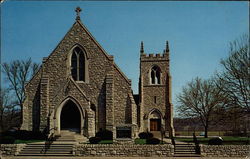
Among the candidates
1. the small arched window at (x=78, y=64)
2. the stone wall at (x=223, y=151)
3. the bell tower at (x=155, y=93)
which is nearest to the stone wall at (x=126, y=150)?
the stone wall at (x=223, y=151)

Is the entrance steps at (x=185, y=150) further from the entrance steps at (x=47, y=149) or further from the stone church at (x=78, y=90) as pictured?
the stone church at (x=78, y=90)

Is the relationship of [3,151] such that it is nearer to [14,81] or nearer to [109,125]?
[109,125]

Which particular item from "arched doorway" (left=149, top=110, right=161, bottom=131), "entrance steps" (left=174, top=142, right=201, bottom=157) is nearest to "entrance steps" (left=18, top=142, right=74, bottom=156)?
"entrance steps" (left=174, top=142, right=201, bottom=157)

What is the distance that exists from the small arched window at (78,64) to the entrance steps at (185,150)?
13.5 meters

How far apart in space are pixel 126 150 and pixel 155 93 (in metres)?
17.1

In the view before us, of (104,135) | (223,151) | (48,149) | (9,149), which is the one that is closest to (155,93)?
(104,135)

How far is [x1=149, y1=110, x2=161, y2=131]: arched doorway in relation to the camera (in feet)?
116

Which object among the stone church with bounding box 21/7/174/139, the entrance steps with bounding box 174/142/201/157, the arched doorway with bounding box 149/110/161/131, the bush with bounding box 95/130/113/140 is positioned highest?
the stone church with bounding box 21/7/174/139

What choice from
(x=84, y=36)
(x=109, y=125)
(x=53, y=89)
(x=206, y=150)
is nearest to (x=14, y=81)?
(x=53, y=89)

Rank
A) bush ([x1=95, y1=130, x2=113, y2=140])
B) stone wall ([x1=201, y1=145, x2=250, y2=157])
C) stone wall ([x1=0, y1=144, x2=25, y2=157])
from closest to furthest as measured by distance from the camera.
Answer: stone wall ([x1=201, y1=145, x2=250, y2=157]) → stone wall ([x1=0, y1=144, x2=25, y2=157]) → bush ([x1=95, y1=130, x2=113, y2=140])

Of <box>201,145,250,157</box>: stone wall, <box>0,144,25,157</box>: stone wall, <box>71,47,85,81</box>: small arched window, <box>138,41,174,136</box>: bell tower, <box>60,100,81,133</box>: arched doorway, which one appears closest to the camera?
<box>201,145,250,157</box>: stone wall

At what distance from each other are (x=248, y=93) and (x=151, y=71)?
17.9 metres

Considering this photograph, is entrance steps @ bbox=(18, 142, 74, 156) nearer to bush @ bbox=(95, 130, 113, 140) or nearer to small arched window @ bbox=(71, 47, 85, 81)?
bush @ bbox=(95, 130, 113, 140)

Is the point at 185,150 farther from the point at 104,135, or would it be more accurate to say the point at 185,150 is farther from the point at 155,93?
the point at 155,93
